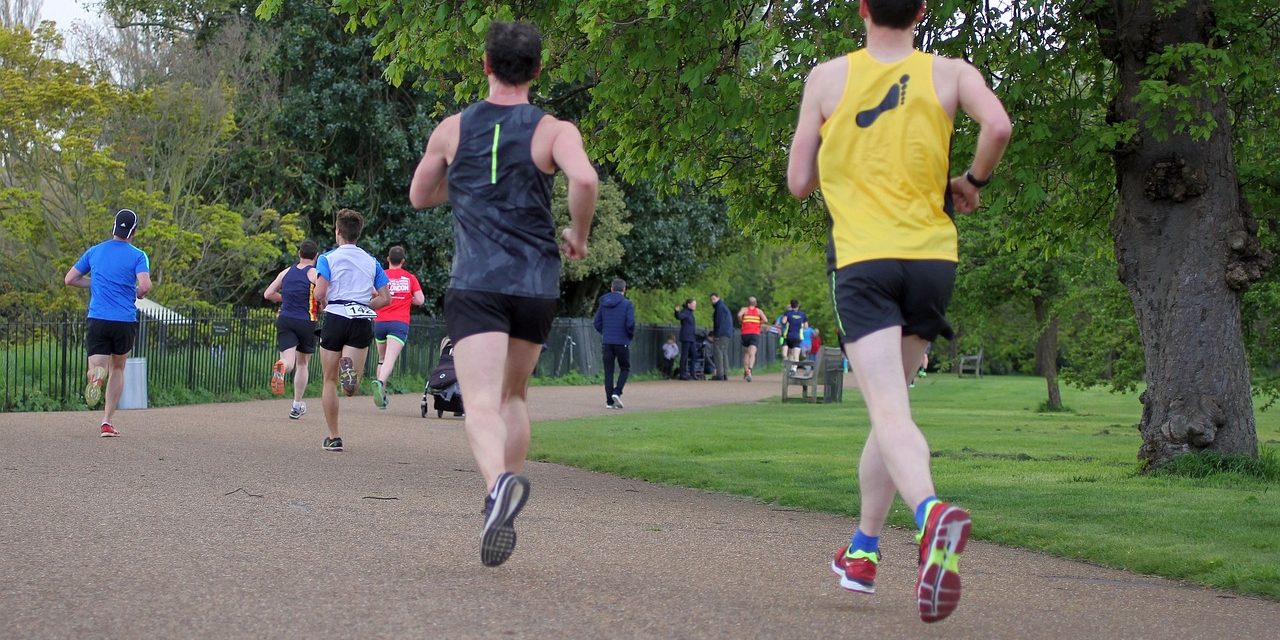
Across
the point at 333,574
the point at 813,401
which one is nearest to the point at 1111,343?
the point at 813,401

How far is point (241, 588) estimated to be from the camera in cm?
513

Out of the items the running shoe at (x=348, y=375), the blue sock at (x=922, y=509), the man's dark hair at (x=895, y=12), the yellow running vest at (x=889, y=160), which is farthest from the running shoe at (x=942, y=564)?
the running shoe at (x=348, y=375)

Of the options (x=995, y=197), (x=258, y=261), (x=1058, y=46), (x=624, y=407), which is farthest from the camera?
(x=258, y=261)

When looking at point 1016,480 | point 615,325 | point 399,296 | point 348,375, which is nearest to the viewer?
point 1016,480

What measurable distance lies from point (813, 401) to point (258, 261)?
431 inches

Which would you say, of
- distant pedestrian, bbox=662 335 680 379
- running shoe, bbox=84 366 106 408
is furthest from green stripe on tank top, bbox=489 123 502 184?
distant pedestrian, bbox=662 335 680 379

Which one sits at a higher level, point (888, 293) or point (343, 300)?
point (343, 300)

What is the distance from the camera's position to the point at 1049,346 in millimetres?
29375

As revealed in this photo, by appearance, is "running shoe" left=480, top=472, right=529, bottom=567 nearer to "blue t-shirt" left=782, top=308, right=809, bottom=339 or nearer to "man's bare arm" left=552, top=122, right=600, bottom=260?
"man's bare arm" left=552, top=122, right=600, bottom=260

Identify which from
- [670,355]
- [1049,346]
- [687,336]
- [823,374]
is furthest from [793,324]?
[823,374]

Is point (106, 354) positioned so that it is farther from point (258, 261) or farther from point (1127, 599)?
point (258, 261)

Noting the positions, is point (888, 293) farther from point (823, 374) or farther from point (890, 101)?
point (823, 374)

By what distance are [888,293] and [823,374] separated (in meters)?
20.3

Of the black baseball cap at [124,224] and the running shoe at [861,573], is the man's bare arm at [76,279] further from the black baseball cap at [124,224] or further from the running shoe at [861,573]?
the running shoe at [861,573]
